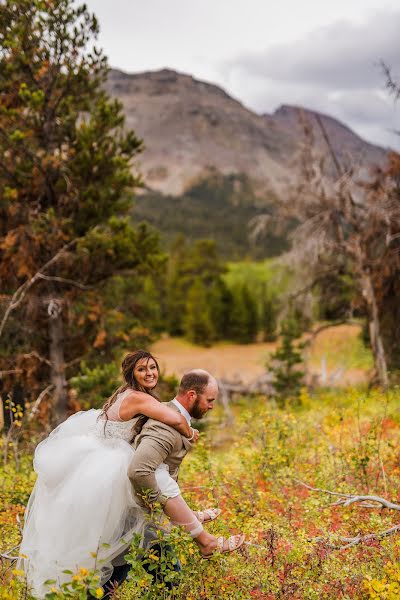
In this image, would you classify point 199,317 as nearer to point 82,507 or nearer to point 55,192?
point 55,192

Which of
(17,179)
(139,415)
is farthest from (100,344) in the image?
(139,415)

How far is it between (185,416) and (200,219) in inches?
4821

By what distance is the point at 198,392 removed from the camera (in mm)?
3646

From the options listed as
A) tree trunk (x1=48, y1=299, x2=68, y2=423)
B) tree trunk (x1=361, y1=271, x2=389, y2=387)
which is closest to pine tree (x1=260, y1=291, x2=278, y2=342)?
tree trunk (x1=361, y1=271, x2=389, y2=387)

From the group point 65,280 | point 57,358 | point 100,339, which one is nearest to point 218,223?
point 100,339

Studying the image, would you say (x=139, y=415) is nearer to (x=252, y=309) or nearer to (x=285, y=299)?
(x=285, y=299)

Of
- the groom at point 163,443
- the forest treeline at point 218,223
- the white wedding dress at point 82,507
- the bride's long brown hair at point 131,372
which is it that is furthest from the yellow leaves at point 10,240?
the forest treeline at point 218,223

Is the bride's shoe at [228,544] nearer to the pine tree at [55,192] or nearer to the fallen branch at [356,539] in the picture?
the fallen branch at [356,539]

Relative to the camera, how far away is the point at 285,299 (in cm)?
1616

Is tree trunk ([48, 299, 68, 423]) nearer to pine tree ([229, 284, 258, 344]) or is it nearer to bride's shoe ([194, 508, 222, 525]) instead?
bride's shoe ([194, 508, 222, 525])

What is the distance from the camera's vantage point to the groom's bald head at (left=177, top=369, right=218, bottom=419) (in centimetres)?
364

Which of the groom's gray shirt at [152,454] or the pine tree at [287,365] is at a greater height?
the groom's gray shirt at [152,454]

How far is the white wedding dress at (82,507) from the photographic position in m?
3.38

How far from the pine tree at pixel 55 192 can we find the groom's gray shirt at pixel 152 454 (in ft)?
22.9
